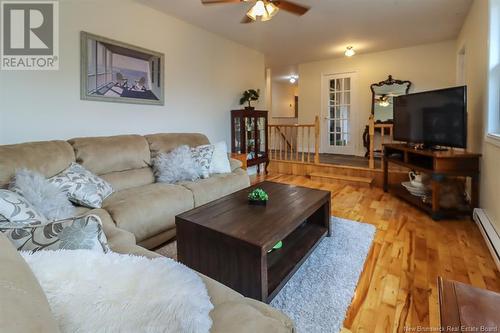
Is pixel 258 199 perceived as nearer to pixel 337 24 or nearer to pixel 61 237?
pixel 61 237

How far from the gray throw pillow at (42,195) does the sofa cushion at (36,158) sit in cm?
17

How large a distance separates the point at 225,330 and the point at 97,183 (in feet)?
6.05

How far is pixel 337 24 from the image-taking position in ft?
12.3

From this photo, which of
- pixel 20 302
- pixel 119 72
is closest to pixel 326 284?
pixel 20 302

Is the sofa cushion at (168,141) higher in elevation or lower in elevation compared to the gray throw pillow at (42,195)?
higher

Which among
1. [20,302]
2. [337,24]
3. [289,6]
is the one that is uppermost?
[337,24]

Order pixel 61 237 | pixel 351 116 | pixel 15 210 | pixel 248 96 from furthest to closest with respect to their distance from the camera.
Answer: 1. pixel 351 116
2. pixel 248 96
3. pixel 15 210
4. pixel 61 237

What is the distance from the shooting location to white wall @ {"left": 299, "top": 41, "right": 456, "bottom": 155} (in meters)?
4.73

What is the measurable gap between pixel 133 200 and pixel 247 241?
108cm

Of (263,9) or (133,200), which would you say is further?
(263,9)

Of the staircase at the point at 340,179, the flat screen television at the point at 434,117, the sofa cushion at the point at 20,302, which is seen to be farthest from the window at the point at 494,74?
the sofa cushion at the point at 20,302

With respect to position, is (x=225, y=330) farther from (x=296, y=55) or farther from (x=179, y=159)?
(x=296, y=55)

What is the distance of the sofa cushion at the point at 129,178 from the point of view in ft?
7.89

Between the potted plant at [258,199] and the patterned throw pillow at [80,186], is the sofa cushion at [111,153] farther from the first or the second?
the potted plant at [258,199]
